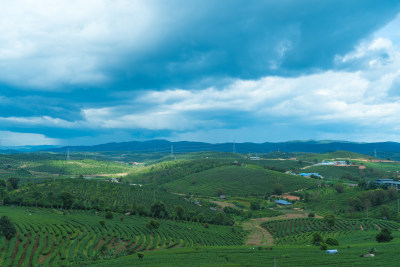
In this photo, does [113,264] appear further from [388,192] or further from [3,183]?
[388,192]

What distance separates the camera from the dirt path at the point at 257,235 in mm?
86312

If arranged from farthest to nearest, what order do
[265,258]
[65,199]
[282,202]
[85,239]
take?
[282,202]
[65,199]
[85,239]
[265,258]

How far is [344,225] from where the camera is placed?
99.2 metres

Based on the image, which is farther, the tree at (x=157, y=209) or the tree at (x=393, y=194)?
the tree at (x=393, y=194)

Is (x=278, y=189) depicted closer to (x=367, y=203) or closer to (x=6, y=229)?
(x=367, y=203)

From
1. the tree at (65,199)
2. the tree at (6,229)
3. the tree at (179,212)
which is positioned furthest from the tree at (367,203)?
the tree at (6,229)

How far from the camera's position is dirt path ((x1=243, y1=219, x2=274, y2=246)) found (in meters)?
86.3

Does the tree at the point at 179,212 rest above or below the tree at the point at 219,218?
above

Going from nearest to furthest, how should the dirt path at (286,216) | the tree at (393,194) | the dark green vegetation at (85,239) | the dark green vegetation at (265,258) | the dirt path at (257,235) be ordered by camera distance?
1. the dark green vegetation at (265,258)
2. the dark green vegetation at (85,239)
3. the dirt path at (257,235)
4. the dirt path at (286,216)
5. the tree at (393,194)

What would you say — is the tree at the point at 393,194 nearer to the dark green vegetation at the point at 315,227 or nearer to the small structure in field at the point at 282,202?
the dark green vegetation at the point at 315,227

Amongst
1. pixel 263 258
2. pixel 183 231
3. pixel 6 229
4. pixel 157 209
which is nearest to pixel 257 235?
pixel 183 231

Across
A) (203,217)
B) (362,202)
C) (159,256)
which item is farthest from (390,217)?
(159,256)

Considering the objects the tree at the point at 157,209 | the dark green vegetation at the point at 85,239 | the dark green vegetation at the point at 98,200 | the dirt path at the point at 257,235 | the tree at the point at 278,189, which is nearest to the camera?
the dark green vegetation at the point at 85,239

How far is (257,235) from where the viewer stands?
98.0 metres
